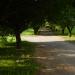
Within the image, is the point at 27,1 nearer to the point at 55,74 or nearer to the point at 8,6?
the point at 8,6

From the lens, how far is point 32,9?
12.6 meters

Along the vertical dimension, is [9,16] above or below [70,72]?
above

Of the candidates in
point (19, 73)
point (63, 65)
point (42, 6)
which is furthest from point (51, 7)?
point (63, 65)

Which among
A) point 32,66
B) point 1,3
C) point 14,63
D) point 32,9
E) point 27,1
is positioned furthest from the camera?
point 14,63

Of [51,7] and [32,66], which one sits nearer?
[51,7]

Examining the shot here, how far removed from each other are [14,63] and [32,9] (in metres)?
Answer: 5.35

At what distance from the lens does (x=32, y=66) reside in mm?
15836

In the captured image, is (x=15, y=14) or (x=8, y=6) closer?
(x=8, y=6)

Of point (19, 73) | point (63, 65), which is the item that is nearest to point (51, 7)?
point (19, 73)

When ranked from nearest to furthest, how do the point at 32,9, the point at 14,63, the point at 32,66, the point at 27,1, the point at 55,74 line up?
the point at 27,1 < the point at 32,9 < the point at 55,74 < the point at 32,66 < the point at 14,63

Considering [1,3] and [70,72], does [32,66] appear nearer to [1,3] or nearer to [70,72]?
[70,72]

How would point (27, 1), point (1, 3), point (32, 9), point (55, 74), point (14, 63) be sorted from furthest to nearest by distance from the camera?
point (14, 63)
point (55, 74)
point (32, 9)
point (27, 1)
point (1, 3)

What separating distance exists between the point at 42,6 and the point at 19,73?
9.48 ft

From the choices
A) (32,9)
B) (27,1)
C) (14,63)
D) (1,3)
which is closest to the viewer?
(1,3)
